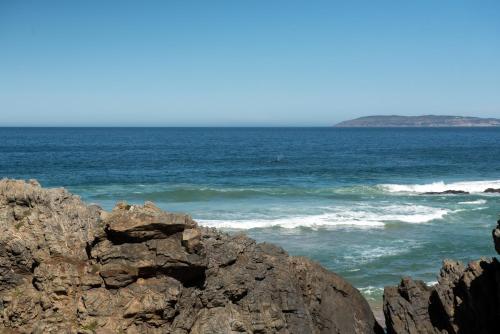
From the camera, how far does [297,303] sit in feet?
45.1

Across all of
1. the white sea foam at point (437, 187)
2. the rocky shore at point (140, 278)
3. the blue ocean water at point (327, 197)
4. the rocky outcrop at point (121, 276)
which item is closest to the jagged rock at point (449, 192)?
the blue ocean water at point (327, 197)

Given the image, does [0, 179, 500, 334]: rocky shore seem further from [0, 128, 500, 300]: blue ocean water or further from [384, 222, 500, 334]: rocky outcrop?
[0, 128, 500, 300]: blue ocean water

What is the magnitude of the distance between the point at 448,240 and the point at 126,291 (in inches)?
981

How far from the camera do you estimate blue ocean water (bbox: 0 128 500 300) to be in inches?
1154

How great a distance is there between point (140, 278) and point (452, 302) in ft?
28.8

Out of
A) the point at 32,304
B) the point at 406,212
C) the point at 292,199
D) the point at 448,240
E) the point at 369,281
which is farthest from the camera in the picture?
the point at 292,199

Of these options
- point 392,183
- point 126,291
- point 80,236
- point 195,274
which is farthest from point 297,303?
point 392,183

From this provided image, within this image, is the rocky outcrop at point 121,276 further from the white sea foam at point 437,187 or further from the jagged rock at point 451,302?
the white sea foam at point 437,187

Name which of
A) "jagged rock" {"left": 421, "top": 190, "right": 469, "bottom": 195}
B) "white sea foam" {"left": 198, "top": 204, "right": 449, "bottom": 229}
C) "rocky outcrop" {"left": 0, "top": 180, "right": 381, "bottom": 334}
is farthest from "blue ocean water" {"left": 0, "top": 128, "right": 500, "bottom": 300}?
"rocky outcrop" {"left": 0, "top": 180, "right": 381, "bottom": 334}

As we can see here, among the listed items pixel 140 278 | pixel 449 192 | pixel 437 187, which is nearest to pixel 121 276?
pixel 140 278

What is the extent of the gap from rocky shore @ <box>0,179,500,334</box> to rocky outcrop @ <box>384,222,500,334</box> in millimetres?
50

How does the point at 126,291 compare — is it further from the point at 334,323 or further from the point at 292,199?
the point at 292,199

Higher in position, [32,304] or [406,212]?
[32,304]

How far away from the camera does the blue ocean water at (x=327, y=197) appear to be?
29312 millimetres
